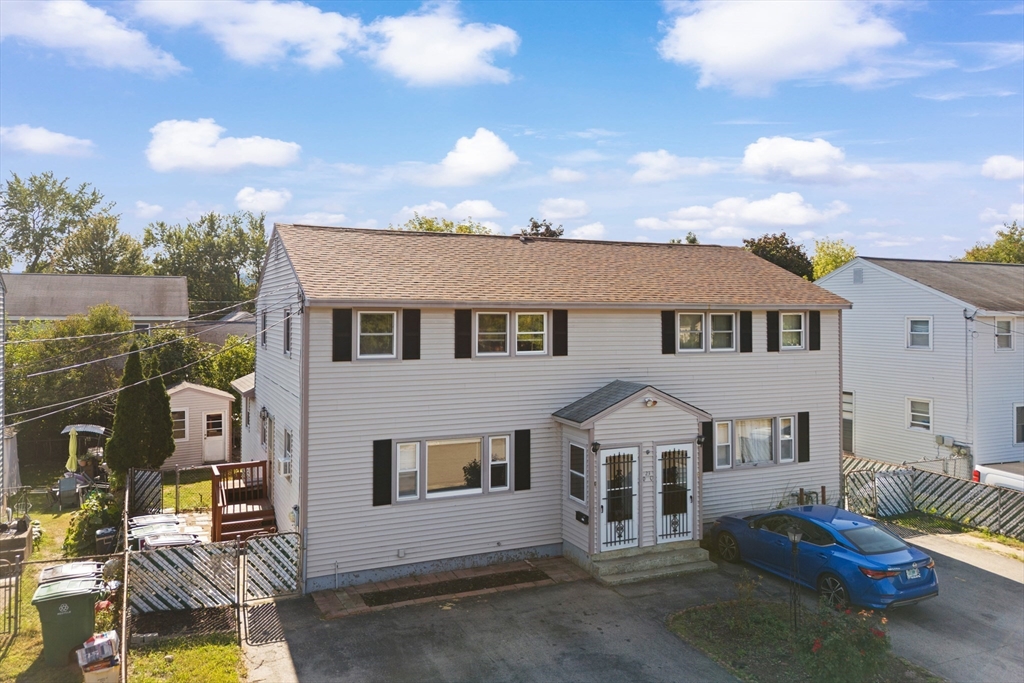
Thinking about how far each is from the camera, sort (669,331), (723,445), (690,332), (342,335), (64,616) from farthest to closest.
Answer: (723,445) → (690,332) → (669,331) → (342,335) → (64,616)

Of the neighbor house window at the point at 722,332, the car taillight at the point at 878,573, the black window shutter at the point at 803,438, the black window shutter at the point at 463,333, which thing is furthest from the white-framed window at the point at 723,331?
the car taillight at the point at 878,573

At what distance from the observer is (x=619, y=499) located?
564 inches

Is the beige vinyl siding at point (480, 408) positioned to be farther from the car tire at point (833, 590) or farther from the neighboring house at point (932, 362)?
the neighboring house at point (932, 362)

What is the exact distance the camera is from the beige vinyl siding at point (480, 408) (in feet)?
43.4

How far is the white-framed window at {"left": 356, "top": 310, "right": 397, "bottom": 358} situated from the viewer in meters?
13.6

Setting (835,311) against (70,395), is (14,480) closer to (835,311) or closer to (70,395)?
(70,395)

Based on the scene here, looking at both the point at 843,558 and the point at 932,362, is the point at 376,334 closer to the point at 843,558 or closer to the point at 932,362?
the point at 843,558

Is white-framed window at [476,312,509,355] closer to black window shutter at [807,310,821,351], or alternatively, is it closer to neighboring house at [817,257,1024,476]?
black window shutter at [807,310,821,351]

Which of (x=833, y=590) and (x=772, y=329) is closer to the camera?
(x=833, y=590)

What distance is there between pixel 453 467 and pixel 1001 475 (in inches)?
607

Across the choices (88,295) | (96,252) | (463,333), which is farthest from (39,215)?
(463,333)

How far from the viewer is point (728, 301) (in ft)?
55.0

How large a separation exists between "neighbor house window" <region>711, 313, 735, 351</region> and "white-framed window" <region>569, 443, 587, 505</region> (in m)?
4.70

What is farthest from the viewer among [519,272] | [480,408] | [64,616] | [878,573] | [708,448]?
[708,448]
